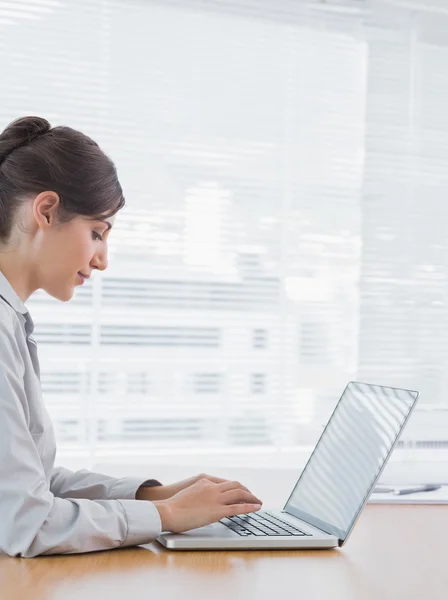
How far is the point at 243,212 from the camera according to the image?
2814 mm

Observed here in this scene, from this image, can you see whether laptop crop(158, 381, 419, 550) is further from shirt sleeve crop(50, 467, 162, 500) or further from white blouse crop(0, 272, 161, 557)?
shirt sleeve crop(50, 467, 162, 500)

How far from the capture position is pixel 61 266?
1.28 meters

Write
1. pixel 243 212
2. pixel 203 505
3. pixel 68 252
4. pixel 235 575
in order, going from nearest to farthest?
pixel 235 575 < pixel 203 505 < pixel 68 252 < pixel 243 212

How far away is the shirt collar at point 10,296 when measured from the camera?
1.24m

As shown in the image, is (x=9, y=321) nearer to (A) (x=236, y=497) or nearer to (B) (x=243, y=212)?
(A) (x=236, y=497)

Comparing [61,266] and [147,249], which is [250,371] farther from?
[61,266]

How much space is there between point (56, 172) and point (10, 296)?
201 mm

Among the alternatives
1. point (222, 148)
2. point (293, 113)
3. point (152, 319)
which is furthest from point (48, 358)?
point (293, 113)

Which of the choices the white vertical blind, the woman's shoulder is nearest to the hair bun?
the woman's shoulder

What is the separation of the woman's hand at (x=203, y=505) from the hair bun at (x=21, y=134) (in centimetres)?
59

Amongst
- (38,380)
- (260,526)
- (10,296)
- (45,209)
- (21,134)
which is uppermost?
(21,134)

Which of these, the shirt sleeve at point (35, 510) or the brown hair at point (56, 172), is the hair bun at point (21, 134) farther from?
the shirt sleeve at point (35, 510)

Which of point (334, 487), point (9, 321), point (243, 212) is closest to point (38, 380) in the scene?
point (9, 321)

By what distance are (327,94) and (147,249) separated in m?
0.84
